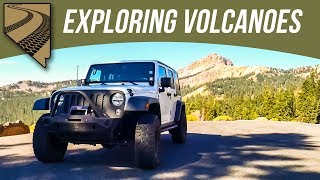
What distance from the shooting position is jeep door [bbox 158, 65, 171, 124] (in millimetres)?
8664

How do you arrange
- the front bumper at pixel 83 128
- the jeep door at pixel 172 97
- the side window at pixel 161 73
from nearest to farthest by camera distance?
1. the front bumper at pixel 83 128
2. the side window at pixel 161 73
3. the jeep door at pixel 172 97

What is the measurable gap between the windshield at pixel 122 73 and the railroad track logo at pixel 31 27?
495 centimetres

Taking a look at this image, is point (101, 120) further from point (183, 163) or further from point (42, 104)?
point (183, 163)

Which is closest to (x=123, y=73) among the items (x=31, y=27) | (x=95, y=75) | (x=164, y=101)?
(x=95, y=75)

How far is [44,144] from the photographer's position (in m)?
7.41

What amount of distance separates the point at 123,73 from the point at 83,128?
2.17 m

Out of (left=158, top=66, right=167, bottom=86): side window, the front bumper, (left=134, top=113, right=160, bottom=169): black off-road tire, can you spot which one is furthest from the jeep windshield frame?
the front bumper

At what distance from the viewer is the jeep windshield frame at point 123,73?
28.0 feet

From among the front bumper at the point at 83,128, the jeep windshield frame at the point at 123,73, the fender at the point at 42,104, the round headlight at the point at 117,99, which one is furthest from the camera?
the jeep windshield frame at the point at 123,73

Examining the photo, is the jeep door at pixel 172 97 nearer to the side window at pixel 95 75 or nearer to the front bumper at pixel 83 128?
the side window at pixel 95 75

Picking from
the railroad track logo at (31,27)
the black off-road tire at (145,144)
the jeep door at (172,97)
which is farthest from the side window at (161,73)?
the railroad track logo at (31,27)

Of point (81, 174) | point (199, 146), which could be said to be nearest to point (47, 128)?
point (81, 174)

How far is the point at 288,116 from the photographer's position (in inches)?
3145

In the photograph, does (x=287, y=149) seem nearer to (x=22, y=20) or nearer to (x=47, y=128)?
(x=47, y=128)
